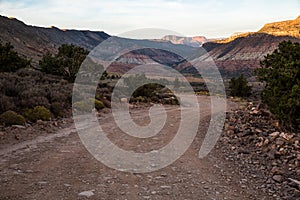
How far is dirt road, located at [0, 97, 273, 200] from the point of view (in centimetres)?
580

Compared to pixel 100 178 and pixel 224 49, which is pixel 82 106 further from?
pixel 224 49

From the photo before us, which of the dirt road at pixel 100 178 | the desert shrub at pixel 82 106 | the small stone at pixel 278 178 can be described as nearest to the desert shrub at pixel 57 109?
the desert shrub at pixel 82 106

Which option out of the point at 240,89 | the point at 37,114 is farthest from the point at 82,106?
the point at 240,89

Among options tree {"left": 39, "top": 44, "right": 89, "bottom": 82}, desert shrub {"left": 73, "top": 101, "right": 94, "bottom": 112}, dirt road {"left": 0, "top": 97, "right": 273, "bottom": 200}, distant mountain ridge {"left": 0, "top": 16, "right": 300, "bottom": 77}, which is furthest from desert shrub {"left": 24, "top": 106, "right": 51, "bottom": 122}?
distant mountain ridge {"left": 0, "top": 16, "right": 300, "bottom": 77}

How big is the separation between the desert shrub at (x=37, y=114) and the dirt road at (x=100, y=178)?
3.26 meters

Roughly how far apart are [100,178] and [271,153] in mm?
5042

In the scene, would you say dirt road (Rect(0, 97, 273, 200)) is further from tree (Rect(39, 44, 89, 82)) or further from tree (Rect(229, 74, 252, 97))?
tree (Rect(229, 74, 252, 97))

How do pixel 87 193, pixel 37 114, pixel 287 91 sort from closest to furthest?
pixel 87 193 → pixel 287 91 → pixel 37 114

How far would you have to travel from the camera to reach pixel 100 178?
21.8 ft

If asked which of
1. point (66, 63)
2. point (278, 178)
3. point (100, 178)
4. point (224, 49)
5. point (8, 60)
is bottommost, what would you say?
point (278, 178)

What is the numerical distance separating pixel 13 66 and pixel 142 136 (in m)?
23.4

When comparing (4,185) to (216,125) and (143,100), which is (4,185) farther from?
(143,100)

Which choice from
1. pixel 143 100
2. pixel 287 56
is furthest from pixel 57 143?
pixel 143 100

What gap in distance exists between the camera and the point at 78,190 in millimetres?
5852
